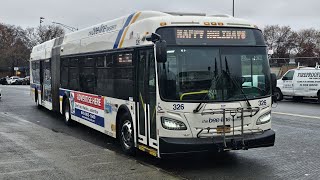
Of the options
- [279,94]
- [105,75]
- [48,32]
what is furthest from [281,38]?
[105,75]

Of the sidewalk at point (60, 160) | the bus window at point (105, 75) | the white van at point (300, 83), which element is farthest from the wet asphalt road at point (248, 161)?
the white van at point (300, 83)

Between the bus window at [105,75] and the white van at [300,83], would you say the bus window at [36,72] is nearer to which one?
the bus window at [105,75]

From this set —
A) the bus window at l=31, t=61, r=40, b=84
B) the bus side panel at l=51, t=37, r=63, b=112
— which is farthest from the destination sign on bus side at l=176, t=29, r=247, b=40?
the bus window at l=31, t=61, r=40, b=84

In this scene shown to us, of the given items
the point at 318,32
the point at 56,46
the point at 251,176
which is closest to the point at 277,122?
the point at 251,176

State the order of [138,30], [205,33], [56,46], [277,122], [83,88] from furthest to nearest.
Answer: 1. [56,46]
2. [277,122]
3. [83,88]
4. [138,30]
5. [205,33]

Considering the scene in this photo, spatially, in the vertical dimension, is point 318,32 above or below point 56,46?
above

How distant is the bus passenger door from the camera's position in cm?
757

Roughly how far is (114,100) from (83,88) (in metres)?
2.61

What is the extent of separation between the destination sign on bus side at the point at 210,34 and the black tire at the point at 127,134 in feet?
7.24

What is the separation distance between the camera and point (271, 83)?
8.26m

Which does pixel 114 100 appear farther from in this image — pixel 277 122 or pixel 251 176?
pixel 277 122

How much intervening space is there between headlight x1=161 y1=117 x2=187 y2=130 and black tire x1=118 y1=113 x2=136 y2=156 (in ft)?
4.93

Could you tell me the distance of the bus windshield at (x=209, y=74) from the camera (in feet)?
23.7

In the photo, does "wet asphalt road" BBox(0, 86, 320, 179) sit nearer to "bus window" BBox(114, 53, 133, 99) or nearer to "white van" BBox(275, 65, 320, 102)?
"bus window" BBox(114, 53, 133, 99)
